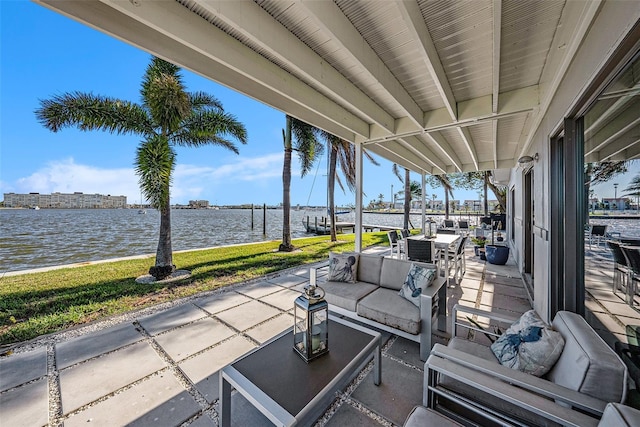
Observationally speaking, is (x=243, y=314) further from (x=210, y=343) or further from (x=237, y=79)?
(x=237, y=79)

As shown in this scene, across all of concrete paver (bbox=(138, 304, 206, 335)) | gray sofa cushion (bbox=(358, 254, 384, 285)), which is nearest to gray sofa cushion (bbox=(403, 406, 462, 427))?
gray sofa cushion (bbox=(358, 254, 384, 285))

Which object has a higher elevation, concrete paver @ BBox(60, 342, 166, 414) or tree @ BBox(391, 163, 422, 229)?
tree @ BBox(391, 163, 422, 229)

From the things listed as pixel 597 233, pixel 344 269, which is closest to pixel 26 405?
pixel 344 269

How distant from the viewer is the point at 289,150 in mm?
8320

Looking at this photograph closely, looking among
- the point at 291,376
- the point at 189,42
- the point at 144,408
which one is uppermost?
the point at 189,42

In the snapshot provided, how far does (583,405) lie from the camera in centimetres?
112

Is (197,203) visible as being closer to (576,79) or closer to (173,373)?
(173,373)

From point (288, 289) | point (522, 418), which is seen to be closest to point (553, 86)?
point (522, 418)

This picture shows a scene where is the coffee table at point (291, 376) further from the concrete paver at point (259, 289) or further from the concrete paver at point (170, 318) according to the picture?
the concrete paver at point (259, 289)

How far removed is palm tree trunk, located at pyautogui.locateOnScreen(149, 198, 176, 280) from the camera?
5078mm

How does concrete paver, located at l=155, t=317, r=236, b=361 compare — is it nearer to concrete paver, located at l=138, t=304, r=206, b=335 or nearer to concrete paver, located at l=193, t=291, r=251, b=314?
concrete paver, located at l=138, t=304, r=206, b=335

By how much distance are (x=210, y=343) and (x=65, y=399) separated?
1.13 metres

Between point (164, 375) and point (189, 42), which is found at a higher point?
point (189, 42)

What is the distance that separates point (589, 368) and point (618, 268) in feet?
3.19
